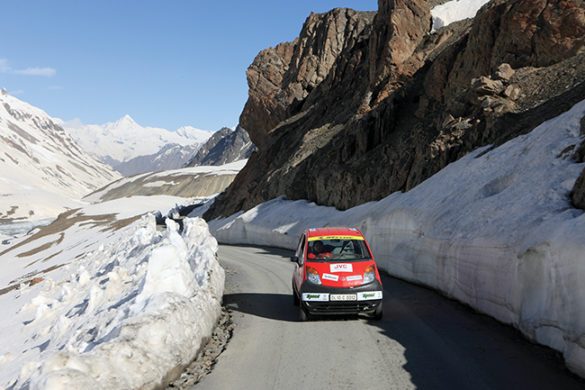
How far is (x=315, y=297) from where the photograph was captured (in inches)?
407

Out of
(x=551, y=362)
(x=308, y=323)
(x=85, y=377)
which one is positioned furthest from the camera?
(x=308, y=323)

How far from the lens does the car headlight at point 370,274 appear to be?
10.5 metres

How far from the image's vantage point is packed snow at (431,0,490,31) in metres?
45.7

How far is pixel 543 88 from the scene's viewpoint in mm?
21328

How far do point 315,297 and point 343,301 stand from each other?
0.58 m

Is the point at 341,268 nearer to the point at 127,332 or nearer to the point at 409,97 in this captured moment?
the point at 127,332

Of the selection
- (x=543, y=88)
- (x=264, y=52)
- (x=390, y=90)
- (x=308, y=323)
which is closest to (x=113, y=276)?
(x=308, y=323)

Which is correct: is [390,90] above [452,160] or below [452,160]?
above

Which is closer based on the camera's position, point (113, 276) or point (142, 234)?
point (113, 276)

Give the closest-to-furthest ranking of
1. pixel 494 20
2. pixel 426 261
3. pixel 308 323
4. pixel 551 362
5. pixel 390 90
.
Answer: pixel 551 362 < pixel 308 323 < pixel 426 261 < pixel 494 20 < pixel 390 90

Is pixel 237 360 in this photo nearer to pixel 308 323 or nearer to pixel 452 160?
pixel 308 323

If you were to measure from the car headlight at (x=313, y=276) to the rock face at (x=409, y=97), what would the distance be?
38.7ft

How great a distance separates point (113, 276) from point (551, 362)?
35.2 ft

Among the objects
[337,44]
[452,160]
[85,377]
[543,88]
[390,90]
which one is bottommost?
[85,377]
